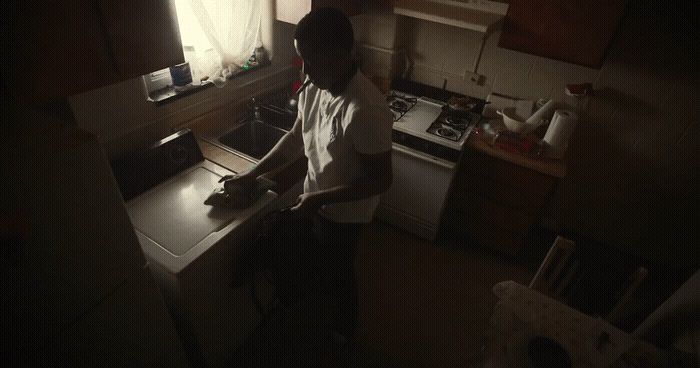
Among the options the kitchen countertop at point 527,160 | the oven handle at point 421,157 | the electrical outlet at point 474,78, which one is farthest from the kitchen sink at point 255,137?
the electrical outlet at point 474,78

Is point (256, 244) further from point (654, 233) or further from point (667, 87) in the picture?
point (654, 233)

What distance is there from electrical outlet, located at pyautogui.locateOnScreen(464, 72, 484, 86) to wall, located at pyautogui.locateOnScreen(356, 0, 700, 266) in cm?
2

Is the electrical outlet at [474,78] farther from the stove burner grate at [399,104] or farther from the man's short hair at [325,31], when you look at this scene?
the man's short hair at [325,31]

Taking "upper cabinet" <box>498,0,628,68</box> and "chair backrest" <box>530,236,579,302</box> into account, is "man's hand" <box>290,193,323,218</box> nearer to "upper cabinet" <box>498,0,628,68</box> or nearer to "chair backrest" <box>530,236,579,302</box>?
"chair backrest" <box>530,236,579,302</box>

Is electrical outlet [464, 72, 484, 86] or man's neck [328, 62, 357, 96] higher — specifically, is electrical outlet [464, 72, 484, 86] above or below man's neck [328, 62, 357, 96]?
below

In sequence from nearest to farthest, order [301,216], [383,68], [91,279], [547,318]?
[91,279] < [547,318] < [301,216] < [383,68]

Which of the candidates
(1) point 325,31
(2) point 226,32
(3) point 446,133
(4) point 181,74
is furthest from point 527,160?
(4) point 181,74

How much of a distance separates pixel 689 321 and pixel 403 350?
1.10 m

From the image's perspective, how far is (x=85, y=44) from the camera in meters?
0.87

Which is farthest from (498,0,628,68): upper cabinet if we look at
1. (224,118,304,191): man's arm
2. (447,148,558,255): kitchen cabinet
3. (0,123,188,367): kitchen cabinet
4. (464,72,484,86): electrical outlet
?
(0,123,188,367): kitchen cabinet

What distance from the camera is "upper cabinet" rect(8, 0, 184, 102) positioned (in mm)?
764

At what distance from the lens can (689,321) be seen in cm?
112

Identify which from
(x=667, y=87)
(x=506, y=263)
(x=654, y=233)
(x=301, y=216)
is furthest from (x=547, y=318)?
(x=654, y=233)

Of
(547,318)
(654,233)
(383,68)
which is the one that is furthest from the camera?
(383,68)
